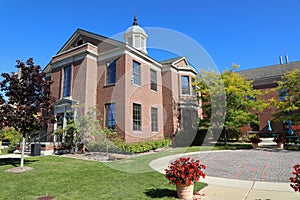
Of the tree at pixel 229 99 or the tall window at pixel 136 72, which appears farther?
the tree at pixel 229 99

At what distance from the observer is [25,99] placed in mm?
8547

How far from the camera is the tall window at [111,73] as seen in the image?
15424 millimetres

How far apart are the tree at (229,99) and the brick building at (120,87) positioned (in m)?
2.46

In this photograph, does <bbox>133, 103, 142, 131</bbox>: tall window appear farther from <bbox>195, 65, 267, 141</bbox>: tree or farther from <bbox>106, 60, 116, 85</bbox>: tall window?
<bbox>195, 65, 267, 141</bbox>: tree

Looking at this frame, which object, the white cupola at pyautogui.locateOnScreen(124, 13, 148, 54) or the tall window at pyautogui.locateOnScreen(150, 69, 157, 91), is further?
the white cupola at pyautogui.locateOnScreen(124, 13, 148, 54)

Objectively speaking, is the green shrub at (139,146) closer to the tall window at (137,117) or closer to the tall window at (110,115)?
the tall window at (137,117)

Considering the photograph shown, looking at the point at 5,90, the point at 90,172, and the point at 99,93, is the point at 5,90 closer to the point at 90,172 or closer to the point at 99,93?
the point at 90,172

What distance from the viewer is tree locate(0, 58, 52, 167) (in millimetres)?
8148

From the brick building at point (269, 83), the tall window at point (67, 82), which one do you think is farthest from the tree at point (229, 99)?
the tall window at point (67, 82)

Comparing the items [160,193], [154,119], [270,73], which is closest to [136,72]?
[154,119]

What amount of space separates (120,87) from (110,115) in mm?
2215

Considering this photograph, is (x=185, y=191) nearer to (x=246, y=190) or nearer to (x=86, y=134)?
(x=246, y=190)

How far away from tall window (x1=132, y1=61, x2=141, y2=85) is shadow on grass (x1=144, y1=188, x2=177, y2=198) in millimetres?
11352

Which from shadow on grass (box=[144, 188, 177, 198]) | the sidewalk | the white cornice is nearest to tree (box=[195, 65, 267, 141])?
the white cornice
